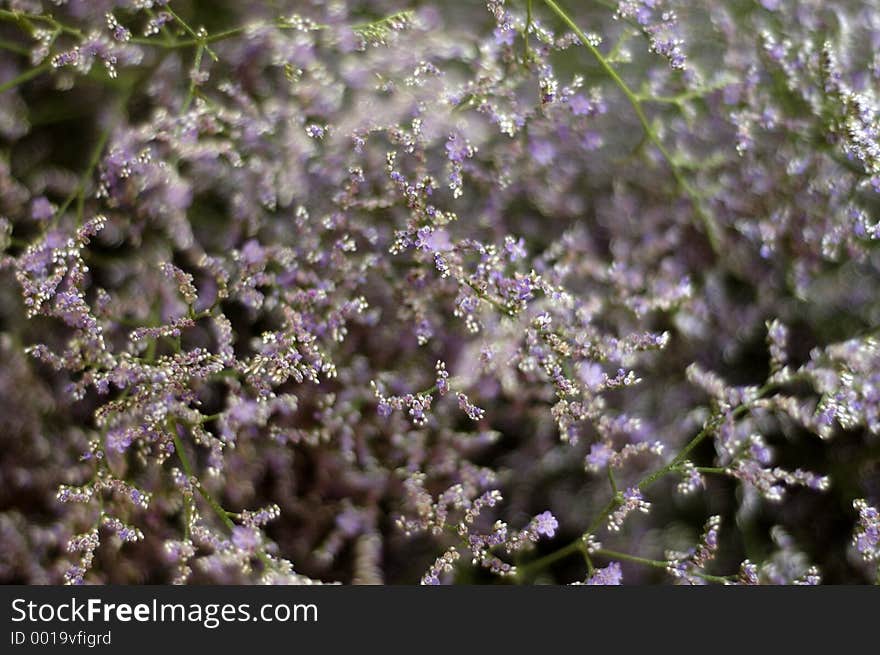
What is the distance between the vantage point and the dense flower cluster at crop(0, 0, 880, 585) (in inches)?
48.9

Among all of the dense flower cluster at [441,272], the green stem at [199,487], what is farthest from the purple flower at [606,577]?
the green stem at [199,487]

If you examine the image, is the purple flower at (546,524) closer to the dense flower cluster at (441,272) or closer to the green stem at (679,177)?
the dense flower cluster at (441,272)

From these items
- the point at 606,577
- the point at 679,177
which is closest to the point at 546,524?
the point at 606,577

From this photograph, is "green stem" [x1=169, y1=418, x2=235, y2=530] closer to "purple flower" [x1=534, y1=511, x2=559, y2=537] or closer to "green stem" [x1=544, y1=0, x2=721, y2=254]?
"purple flower" [x1=534, y1=511, x2=559, y2=537]

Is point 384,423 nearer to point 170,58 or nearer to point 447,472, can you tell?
point 447,472

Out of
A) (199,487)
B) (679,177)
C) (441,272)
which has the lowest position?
(199,487)

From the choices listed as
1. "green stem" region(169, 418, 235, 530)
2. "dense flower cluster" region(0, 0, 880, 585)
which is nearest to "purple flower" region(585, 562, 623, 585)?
"dense flower cluster" region(0, 0, 880, 585)

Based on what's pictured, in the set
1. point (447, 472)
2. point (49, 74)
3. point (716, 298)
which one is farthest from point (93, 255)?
point (716, 298)

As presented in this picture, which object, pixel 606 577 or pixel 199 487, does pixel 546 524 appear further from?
pixel 199 487

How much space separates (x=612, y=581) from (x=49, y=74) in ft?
3.91

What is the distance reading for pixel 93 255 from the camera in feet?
4.78

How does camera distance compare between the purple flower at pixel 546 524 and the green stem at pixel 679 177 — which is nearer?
the purple flower at pixel 546 524

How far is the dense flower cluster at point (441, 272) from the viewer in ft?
4.07

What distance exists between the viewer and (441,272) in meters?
1.29
